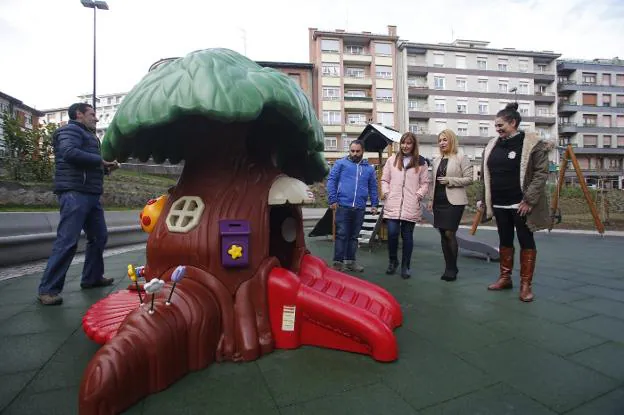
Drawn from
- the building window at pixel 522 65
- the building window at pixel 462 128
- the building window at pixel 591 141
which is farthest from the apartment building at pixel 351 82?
the building window at pixel 591 141

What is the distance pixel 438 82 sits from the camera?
39500 millimetres

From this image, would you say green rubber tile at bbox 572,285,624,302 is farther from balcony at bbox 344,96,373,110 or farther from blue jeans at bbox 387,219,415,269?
balcony at bbox 344,96,373,110

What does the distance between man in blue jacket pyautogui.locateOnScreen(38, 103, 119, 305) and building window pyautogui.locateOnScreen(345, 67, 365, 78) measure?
Result: 3660 cm

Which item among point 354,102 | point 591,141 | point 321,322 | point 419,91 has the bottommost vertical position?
point 321,322

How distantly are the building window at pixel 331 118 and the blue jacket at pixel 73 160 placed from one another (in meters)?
33.4

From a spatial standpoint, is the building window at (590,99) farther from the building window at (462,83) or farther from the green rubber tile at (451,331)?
the green rubber tile at (451,331)

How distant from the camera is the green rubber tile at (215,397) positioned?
165 centimetres

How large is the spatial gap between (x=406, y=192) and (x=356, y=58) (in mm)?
36327

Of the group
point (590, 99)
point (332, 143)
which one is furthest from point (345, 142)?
point (590, 99)

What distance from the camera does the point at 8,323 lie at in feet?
9.38

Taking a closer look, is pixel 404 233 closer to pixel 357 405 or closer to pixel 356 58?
pixel 357 405

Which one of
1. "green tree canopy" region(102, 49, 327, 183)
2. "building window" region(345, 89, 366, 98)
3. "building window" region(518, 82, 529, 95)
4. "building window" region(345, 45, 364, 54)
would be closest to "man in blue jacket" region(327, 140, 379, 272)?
"green tree canopy" region(102, 49, 327, 183)

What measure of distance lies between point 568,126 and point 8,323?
178 feet

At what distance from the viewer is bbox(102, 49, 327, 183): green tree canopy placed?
2.06 m
